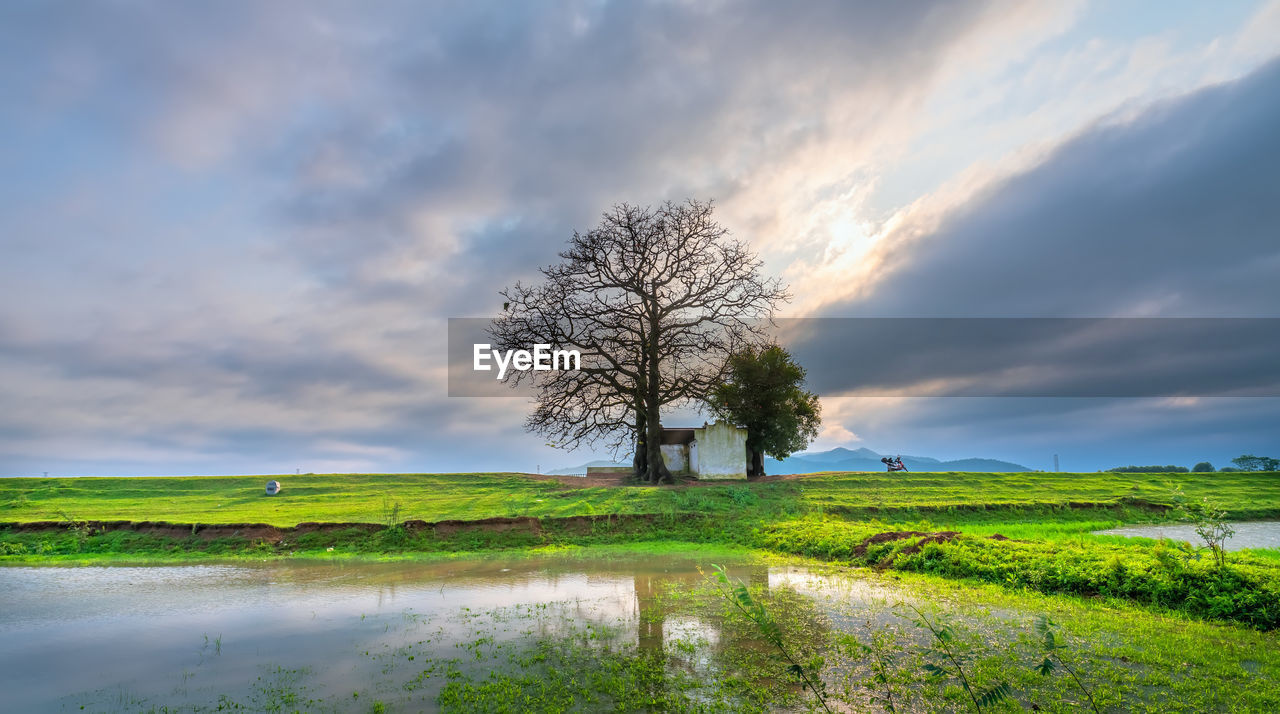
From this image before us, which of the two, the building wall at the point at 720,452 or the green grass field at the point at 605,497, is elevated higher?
the building wall at the point at 720,452

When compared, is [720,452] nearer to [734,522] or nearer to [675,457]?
[675,457]

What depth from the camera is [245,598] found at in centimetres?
1155

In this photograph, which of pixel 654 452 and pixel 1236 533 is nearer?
pixel 1236 533

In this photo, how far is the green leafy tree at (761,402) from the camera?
33062 millimetres

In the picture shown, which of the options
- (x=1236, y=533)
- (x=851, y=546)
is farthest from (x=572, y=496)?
(x=1236, y=533)

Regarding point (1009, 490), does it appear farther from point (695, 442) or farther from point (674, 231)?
point (674, 231)

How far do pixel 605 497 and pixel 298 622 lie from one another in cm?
1606

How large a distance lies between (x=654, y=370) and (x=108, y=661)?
85.4ft

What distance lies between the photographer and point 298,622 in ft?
31.4

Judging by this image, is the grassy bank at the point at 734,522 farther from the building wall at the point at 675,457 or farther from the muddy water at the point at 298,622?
the building wall at the point at 675,457

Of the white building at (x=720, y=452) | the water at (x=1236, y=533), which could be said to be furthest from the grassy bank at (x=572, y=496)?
the white building at (x=720, y=452)

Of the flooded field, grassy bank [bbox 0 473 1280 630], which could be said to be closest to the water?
grassy bank [bbox 0 473 1280 630]

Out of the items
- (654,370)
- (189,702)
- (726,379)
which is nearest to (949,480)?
(726,379)

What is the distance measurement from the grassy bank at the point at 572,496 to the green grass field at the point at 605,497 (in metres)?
0.06
